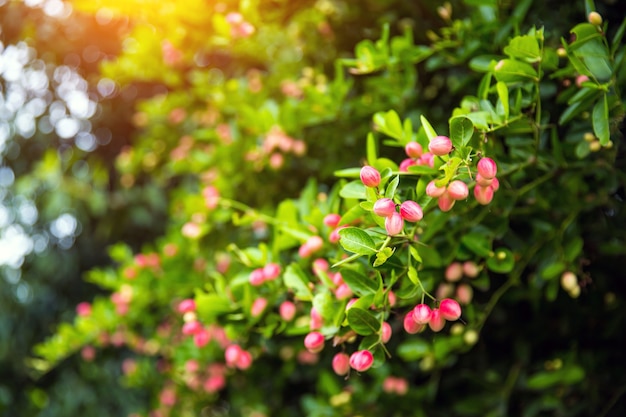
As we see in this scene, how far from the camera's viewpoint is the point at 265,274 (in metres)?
0.99

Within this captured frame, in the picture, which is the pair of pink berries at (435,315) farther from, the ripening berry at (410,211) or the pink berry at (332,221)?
the pink berry at (332,221)

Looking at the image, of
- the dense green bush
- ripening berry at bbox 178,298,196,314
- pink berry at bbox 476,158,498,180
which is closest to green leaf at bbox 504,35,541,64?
the dense green bush

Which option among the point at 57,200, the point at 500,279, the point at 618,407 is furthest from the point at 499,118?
the point at 57,200

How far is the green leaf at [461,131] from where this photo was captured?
0.71 metres

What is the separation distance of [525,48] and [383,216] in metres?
0.35

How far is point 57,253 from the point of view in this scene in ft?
8.69

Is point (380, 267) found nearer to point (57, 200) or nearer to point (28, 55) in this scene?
point (57, 200)

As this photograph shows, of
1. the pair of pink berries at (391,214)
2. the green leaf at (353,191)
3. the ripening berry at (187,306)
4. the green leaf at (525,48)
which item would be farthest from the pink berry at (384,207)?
the ripening berry at (187,306)

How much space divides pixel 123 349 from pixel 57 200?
70cm

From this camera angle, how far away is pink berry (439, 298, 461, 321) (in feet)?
2.38

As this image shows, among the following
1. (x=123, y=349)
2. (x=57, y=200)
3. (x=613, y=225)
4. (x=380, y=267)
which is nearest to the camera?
(x=380, y=267)

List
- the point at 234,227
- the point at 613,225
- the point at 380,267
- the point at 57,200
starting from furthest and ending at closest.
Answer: the point at 57,200
the point at 234,227
the point at 613,225
the point at 380,267

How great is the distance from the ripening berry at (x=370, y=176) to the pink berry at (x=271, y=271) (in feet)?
1.06

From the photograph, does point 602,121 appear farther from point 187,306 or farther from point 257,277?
point 187,306
